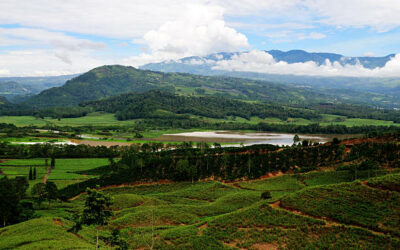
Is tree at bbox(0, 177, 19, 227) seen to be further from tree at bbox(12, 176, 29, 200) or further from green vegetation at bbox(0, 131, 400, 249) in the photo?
tree at bbox(12, 176, 29, 200)

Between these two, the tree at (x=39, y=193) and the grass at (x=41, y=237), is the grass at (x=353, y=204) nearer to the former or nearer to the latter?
the grass at (x=41, y=237)

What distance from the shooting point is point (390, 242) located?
39.7m

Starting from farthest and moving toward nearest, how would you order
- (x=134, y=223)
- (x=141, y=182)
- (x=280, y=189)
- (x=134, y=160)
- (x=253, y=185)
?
(x=134, y=160) < (x=141, y=182) < (x=253, y=185) < (x=280, y=189) < (x=134, y=223)

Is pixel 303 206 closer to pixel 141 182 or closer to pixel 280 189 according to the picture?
pixel 280 189

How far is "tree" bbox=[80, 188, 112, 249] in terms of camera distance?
3350cm

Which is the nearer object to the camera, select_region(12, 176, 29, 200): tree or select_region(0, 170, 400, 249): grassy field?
select_region(0, 170, 400, 249): grassy field

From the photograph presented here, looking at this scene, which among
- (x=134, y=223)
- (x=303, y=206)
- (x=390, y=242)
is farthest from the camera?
(x=134, y=223)

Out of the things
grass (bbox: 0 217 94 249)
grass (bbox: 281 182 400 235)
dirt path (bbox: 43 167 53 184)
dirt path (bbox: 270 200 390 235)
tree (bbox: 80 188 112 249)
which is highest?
tree (bbox: 80 188 112 249)

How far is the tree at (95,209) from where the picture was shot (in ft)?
110

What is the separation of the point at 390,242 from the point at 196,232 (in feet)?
94.3

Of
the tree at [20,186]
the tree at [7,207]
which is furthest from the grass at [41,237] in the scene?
the tree at [20,186]

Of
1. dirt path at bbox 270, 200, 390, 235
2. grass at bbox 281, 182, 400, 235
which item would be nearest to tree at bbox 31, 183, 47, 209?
dirt path at bbox 270, 200, 390, 235

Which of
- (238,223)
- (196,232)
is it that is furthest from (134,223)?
(238,223)

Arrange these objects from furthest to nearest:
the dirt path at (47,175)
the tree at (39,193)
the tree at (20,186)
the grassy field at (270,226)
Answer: the dirt path at (47,175) → the tree at (39,193) → the tree at (20,186) → the grassy field at (270,226)
